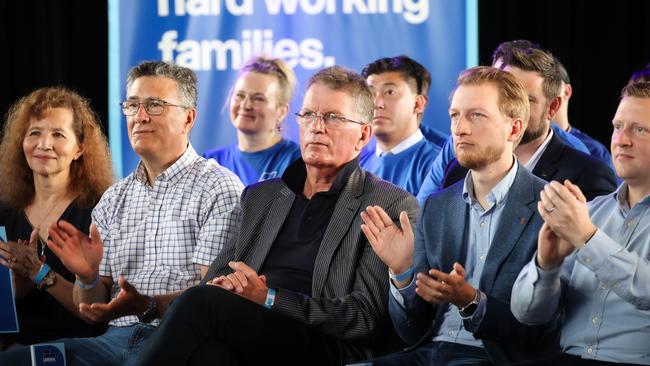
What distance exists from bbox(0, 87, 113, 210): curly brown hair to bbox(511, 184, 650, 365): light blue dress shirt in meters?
2.12

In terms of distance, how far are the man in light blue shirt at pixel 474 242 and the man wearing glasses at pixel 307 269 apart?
175 mm

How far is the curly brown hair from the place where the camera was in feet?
14.1

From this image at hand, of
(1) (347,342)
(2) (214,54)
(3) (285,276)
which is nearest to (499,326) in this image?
(1) (347,342)

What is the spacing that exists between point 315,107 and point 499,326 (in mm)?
1117

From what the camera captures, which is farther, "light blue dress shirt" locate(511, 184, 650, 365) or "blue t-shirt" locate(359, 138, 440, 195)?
"blue t-shirt" locate(359, 138, 440, 195)

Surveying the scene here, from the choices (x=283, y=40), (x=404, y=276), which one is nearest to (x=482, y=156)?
(x=404, y=276)

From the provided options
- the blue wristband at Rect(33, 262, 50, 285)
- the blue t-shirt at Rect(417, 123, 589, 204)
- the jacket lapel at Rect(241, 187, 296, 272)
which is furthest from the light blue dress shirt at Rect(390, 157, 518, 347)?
the blue wristband at Rect(33, 262, 50, 285)

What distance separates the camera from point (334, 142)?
3600 mm

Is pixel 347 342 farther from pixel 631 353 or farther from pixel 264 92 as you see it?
pixel 264 92

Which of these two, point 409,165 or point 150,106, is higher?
point 150,106

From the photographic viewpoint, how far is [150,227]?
12.6 feet

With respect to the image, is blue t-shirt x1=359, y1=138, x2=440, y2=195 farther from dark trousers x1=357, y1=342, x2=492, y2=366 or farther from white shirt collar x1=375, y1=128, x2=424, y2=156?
dark trousers x1=357, y1=342, x2=492, y2=366

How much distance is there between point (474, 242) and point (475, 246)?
0.01 m

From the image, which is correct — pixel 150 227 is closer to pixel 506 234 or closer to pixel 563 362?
pixel 506 234
